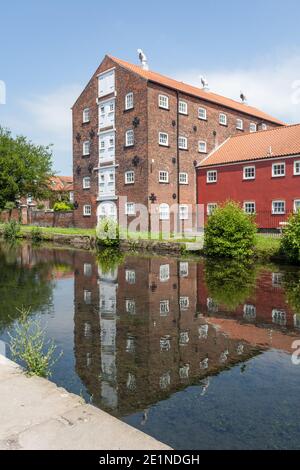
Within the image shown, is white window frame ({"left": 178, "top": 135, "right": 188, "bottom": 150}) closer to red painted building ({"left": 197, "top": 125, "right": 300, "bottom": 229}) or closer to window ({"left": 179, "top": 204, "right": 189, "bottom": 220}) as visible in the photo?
red painted building ({"left": 197, "top": 125, "right": 300, "bottom": 229})

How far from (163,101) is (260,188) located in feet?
38.3

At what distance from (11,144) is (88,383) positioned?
53.1 m

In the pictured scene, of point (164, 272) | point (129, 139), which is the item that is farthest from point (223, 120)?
point (164, 272)

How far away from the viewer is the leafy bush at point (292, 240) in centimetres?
1970

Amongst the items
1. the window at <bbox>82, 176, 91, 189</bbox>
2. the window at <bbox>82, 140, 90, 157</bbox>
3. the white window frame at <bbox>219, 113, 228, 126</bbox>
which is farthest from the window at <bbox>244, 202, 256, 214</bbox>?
the window at <bbox>82, 140, 90, 157</bbox>

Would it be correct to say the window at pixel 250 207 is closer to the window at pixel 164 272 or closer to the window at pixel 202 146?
the window at pixel 202 146

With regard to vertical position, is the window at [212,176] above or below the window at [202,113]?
below

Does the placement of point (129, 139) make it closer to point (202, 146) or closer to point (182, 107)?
point (182, 107)

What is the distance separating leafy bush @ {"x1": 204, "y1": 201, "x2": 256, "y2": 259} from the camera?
2250 cm

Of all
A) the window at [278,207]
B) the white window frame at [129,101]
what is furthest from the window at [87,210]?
the window at [278,207]

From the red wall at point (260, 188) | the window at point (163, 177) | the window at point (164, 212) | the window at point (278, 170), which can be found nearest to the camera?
the red wall at point (260, 188)

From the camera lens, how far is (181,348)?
26.2 feet

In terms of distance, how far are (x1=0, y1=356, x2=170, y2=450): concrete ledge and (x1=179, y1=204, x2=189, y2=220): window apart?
3232 centimetres
